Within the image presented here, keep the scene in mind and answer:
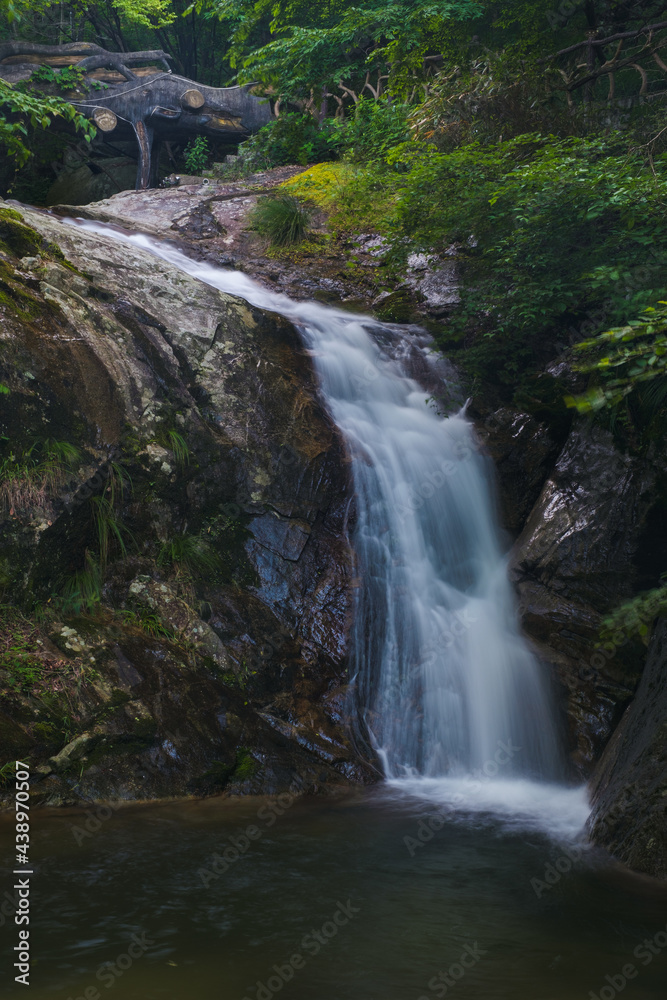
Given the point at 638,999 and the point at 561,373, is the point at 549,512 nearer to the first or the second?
the point at 561,373

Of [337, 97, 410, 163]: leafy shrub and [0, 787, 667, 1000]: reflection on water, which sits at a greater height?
[337, 97, 410, 163]: leafy shrub

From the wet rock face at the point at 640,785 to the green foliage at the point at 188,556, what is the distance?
3.74m

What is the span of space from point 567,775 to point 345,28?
14412mm

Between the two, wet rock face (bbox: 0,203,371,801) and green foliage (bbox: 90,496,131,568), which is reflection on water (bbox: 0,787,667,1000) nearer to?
wet rock face (bbox: 0,203,371,801)

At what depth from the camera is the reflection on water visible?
284 cm

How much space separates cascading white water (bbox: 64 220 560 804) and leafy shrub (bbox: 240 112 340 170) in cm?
737

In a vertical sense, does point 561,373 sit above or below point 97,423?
above

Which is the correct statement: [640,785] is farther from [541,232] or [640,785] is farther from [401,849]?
[541,232]

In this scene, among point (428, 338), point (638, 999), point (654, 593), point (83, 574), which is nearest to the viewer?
point (638, 999)

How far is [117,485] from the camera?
6.17m

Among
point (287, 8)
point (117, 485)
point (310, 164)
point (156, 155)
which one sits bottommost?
point (117, 485)

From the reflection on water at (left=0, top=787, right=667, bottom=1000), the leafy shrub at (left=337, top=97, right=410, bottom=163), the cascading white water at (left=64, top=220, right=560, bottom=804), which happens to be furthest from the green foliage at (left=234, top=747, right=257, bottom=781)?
the leafy shrub at (left=337, top=97, right=410, bottom=163)

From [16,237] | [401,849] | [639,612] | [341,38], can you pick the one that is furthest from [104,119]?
[401,849]

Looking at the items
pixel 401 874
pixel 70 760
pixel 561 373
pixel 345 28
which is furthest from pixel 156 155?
pixel 401 874
